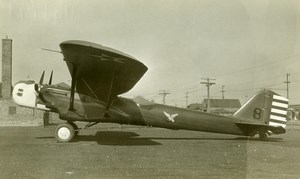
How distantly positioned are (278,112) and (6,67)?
79.3ft

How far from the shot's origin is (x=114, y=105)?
1170 cm

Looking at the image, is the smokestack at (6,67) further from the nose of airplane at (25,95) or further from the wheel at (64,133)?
the wheel at (64,133)

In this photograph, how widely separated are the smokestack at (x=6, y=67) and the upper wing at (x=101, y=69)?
19.9 meters

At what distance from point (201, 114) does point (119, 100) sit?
3.19 m

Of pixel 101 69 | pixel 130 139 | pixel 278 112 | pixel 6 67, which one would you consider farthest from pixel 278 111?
pixel 6 67

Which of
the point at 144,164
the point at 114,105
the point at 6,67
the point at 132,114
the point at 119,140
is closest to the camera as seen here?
the point at 144,164

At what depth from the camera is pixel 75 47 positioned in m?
8.84

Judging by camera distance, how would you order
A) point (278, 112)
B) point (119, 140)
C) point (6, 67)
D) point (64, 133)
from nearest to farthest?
point (64, 133), point (119, 140), point (278, 112), point (6, 67)

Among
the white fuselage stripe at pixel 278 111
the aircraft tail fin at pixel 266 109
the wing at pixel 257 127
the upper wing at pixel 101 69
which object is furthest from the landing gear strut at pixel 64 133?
the white fuselage stripe at pixel 278 111

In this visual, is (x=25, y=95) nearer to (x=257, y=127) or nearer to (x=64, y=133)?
(x=64, y=133)

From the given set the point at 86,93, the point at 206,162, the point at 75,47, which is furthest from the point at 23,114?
the point at 206,162

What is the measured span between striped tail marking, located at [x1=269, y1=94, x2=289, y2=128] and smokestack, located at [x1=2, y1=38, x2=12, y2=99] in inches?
920

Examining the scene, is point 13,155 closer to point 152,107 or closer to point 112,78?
point 112,78

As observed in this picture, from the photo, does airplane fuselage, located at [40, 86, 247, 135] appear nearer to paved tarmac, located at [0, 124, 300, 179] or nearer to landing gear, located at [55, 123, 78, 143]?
landing gear, located at [55, 123, 78, 143]
